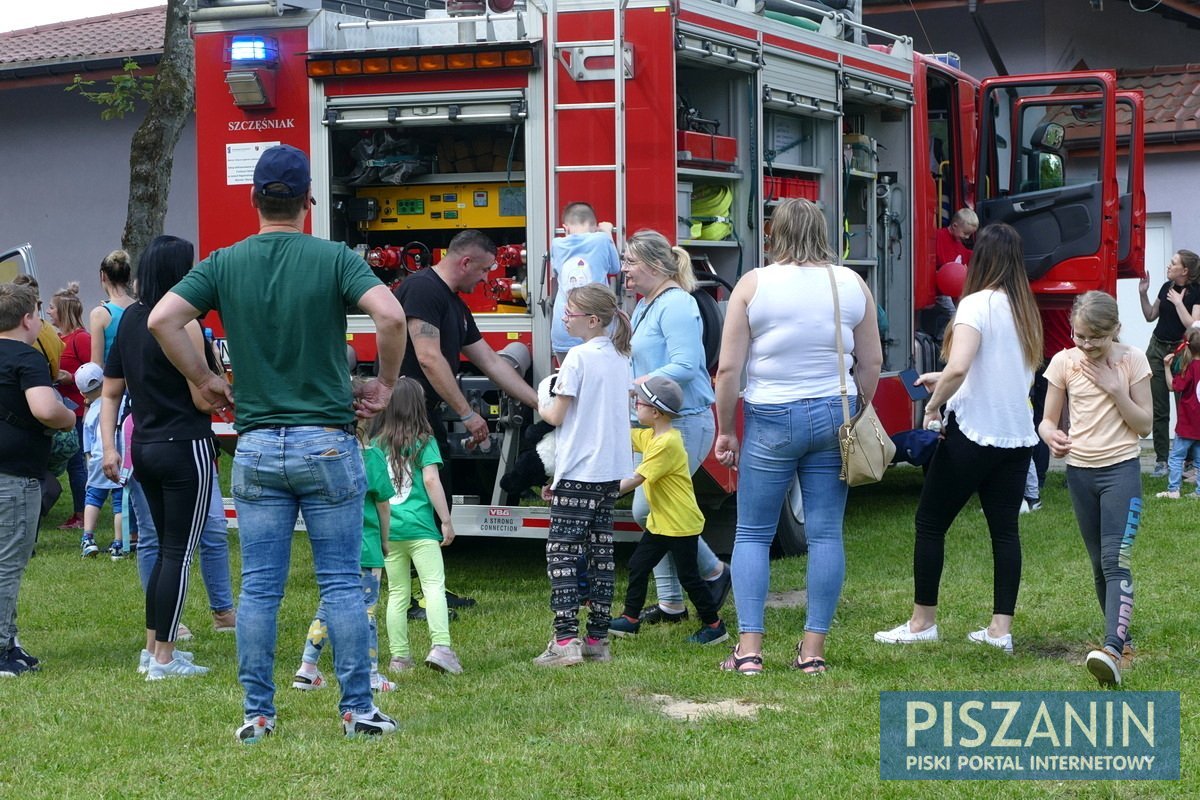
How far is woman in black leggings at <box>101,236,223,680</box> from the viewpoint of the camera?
19.5 feet

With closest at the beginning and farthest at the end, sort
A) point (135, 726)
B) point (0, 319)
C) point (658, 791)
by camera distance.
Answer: point (658, 791) < point (135, 726) < point (0, 319)

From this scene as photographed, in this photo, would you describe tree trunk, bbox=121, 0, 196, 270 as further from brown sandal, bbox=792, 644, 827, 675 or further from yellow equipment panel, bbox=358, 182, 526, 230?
brown sandal, bbox=792, 644, 827, 675

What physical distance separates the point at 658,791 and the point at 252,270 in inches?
78.4

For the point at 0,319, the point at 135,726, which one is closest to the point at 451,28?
the point at 0,319

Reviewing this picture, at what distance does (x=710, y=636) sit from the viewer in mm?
6574

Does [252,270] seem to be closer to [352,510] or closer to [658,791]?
[352,510]

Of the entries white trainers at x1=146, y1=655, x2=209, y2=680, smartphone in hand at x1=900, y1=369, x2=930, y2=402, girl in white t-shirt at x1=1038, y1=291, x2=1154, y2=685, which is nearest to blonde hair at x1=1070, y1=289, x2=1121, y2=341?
girl in white t-shirt at x1=1038, y1=291, x2=1154, y2=685

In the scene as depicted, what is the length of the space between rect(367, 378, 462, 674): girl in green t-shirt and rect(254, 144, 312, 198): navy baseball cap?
1513 millimetres

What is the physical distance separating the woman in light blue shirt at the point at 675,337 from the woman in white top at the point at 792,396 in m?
0.68

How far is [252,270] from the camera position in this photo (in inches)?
185

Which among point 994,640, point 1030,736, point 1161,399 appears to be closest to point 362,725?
point 1030,736

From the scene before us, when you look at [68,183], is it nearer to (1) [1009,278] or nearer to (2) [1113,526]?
(1) [1009,278]

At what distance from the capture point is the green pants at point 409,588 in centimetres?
606

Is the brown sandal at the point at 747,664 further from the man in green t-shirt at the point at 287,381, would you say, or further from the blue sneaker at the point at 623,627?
the man in green t-shirt at the point at 287,381
